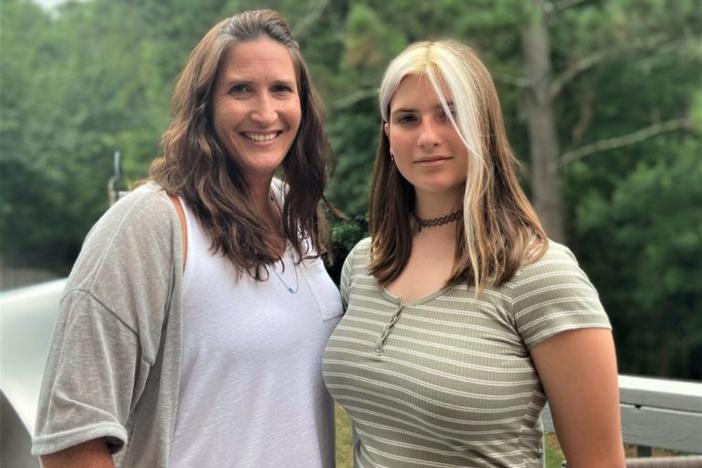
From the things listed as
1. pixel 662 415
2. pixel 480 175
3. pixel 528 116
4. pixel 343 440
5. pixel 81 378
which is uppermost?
pixel 480 175

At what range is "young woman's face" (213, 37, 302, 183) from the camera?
64.4 inches

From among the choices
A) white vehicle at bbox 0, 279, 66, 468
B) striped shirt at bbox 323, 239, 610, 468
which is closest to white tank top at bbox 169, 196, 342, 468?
striped shirt at bbox 323, 239, 610, 468

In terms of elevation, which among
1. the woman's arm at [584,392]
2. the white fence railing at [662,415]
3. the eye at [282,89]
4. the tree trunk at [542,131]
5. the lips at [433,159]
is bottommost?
the tree trunk at [542,131]

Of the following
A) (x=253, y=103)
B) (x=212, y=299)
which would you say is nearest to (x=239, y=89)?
(x=253, y=103)

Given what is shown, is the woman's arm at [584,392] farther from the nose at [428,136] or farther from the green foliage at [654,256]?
the green foliage at [654,256]

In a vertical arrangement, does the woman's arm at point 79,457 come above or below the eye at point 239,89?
below

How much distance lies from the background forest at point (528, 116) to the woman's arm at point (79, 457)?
20.1 feet

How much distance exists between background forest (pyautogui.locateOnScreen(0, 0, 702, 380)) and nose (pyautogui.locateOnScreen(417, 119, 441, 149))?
19.0 ft

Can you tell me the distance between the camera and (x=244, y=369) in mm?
1539

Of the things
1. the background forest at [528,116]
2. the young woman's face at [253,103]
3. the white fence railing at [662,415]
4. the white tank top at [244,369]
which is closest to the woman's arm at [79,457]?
the white tank top at [244,369]

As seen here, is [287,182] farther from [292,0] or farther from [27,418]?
[292,0]

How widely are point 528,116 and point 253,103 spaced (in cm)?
996

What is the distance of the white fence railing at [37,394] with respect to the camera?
69.1 inches

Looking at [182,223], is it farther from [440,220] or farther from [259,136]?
[440,220]
